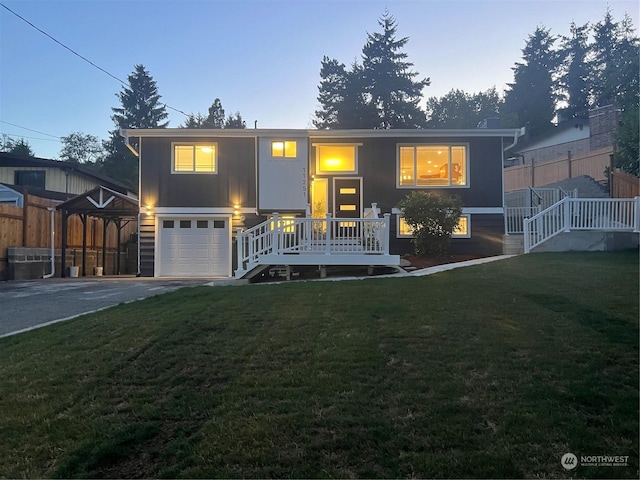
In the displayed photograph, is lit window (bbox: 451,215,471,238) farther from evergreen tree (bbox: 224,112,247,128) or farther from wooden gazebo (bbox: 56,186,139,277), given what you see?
evergreen tree (bbox: 224,112,247,128)

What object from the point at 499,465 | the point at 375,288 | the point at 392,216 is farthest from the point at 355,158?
the point at 499,465

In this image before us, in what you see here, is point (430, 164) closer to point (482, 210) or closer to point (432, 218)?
point (482, 210)

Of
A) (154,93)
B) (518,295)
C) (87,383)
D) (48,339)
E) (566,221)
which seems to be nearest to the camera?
(87,383)

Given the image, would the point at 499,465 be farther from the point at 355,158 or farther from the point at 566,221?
the point at 355,158

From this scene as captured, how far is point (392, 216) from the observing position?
15141mm

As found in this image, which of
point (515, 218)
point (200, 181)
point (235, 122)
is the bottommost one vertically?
point (515, 218)

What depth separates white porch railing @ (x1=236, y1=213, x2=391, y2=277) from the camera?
1125 centimetres

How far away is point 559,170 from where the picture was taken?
21.9 metres

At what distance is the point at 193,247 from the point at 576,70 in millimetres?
46215

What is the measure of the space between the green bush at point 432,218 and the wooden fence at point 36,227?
11.6 m

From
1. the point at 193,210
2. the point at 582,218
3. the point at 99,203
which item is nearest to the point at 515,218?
the point at 582,218

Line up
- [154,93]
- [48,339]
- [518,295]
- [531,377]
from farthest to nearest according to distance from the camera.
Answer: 1. [154,93]
2. [518,295]
3. [48,339]
4. [531,377]

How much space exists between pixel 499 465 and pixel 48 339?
5.23 meters

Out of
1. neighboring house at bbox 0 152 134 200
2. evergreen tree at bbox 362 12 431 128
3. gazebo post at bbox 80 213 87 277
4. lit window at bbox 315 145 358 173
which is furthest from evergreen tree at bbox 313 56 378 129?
gazebo post at bbox 80 213 87 277
